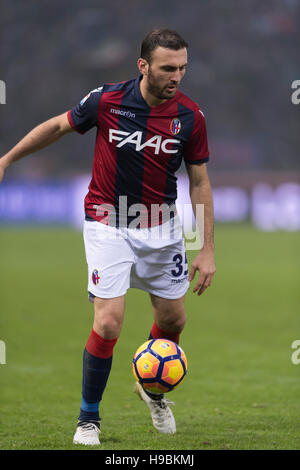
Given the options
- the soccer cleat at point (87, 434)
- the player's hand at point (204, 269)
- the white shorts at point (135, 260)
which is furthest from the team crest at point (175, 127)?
the soccer cleat at point (87, 434)

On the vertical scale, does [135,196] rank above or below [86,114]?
below

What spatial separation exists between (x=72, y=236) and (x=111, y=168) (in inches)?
700

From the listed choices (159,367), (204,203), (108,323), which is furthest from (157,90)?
(159,367)

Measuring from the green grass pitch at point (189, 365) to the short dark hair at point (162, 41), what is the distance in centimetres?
216

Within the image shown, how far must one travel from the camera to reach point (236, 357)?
7438mm

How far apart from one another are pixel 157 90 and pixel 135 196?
0.63 metres

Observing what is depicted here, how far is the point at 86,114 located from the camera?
481 centimetres

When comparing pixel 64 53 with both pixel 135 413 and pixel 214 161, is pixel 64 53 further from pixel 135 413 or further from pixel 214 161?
pixel 135 413

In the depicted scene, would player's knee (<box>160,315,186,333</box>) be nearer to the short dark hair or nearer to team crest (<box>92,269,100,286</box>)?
team crest (<box>92,269,100,286</box>)

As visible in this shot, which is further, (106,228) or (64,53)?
(64,53)

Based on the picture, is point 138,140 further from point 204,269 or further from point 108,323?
point 108,323

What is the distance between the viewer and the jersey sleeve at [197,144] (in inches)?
191

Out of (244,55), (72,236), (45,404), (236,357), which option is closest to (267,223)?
(72,236)
